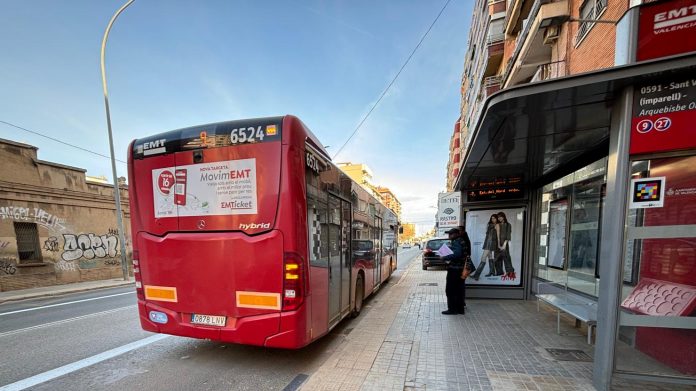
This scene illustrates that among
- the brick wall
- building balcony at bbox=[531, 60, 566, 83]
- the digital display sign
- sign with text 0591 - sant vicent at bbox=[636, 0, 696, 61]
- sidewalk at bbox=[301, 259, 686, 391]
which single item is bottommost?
sidewalk at bbox=[301, 259, 686, 391]

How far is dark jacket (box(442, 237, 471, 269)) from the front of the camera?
5.42 meters

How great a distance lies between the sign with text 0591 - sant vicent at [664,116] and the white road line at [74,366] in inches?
275

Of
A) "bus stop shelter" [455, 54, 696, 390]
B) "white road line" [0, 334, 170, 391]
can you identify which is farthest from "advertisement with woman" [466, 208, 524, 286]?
"white road line" [0, 334, 170, 391]

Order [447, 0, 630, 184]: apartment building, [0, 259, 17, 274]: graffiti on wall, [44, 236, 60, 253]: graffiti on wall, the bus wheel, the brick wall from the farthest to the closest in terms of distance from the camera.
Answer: [44, 236, 60, 253]: graffiti on wall
[0, 259, 17, 274]: graffiti on wall
[447, 0, 630, 184]: apartment building
the brick wall
the bus wheel

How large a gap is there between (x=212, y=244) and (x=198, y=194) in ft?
2.14

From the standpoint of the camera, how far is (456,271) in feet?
18.2

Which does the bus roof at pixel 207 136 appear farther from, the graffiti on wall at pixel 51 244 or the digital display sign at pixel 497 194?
the graffiti on wall at pixel 51 244

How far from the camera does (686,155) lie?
8.43 ft

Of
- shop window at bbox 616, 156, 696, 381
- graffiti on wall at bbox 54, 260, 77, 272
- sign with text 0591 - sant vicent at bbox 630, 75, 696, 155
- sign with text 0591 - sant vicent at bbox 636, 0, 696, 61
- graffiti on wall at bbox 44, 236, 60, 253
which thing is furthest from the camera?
graffiti on wall at bbox 54, 260, 77, 272

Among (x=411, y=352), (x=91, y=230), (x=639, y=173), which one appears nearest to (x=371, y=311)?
(x=411, y=352)

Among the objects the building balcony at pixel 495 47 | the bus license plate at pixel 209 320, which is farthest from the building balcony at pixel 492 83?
the bus license plate at pixel 209 320

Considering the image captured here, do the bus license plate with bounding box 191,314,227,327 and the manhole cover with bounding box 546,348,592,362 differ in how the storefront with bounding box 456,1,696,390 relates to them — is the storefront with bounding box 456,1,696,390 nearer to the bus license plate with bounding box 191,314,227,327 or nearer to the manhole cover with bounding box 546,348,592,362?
the manhole cover with bounding box 546,348,592,362

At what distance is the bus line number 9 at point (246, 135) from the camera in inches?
124

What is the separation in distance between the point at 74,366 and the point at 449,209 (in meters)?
8.36
